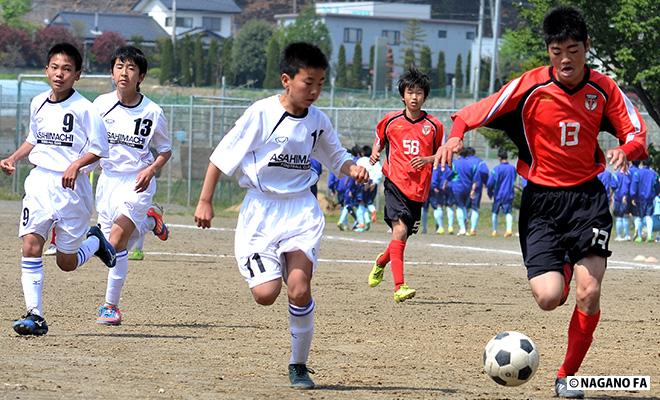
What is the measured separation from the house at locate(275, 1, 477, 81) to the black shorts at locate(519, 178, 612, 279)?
9515 cm

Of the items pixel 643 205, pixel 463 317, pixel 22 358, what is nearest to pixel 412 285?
pixel 463 317

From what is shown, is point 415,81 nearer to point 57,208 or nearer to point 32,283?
point 57,208

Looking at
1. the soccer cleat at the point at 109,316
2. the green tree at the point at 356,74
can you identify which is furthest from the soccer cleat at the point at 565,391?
the green tree at the point at 356,74

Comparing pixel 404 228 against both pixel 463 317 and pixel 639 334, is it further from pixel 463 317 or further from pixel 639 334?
pixel 639 334

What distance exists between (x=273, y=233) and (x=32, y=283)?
2.61 metres

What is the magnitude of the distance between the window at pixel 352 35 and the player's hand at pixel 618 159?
104 metres

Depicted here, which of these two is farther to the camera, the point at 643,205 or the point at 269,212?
the point at 643,205

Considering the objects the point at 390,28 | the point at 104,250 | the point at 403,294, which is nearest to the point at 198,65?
the point at 390,28

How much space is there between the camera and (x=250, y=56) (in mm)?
94562

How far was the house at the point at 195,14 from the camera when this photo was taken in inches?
4675

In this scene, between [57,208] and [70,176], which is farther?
[57,208]

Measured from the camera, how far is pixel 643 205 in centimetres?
2492

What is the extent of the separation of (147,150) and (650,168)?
56.8ft

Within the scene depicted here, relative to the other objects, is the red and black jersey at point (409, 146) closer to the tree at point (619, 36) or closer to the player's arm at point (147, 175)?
the player's arm at point (147, 175)
